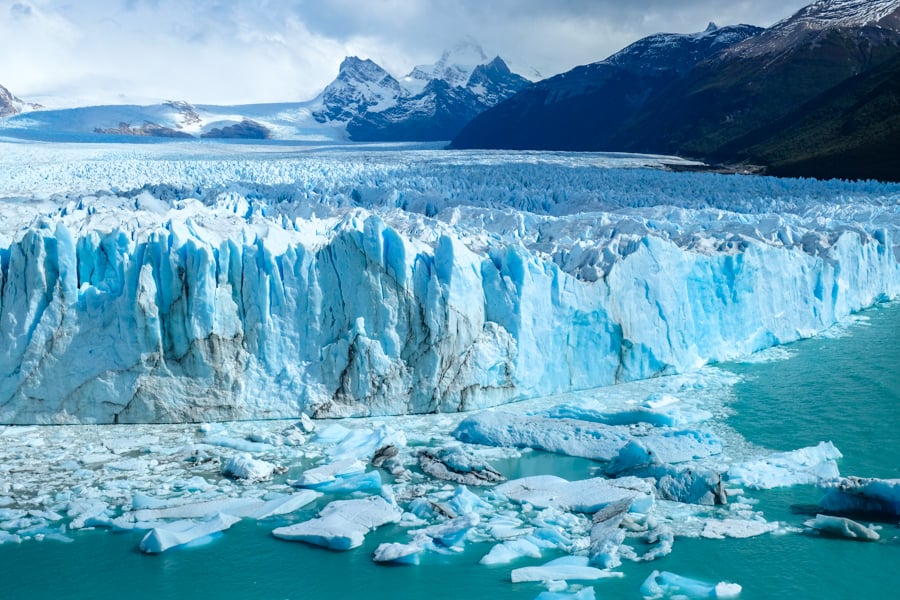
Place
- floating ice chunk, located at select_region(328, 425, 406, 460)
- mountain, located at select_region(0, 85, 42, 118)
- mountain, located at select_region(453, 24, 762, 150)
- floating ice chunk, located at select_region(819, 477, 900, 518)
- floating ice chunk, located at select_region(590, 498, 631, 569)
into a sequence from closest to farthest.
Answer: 1. floating ice chunk, located at select_region(590, 498, 631, 569)
2. floating ice chunk, located at select_region(819, 477, 900, 518)
3. floating ice chunk, located at select_region(328, 425, 406, 460)
4. mountain, located at select_region(0, 85, 42, 118)
5. mountain, located at select_region(453, 24, 762, 150)

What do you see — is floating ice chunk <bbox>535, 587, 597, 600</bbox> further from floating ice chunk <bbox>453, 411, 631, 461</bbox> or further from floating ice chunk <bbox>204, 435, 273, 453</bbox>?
floating ice chunk <bbox>204, 435, 273, 453</bbox>

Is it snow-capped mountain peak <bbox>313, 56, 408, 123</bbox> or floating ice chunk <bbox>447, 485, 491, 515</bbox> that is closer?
floating ice chunk <bbox>447, 485, 491, 515</bbox>

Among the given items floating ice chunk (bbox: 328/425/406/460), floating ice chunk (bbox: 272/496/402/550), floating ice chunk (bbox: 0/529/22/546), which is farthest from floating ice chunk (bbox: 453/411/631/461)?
floating ice chunk (bbox: 0/529/22/546)

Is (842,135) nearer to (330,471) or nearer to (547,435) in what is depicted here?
(547,435)

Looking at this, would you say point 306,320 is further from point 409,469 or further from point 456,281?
point 409,469

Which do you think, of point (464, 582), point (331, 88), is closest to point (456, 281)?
point (464, 582)

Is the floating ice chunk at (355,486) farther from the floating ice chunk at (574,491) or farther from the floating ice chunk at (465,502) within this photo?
the floating ice chunk at (574,491)

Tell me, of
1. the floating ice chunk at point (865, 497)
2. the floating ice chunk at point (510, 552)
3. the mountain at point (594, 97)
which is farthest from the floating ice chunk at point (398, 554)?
the mountain at point (594, 97)
